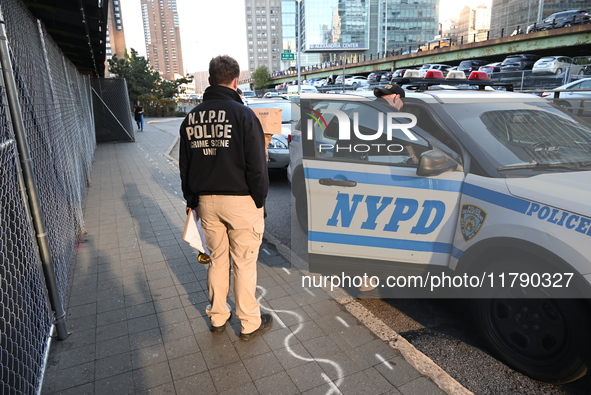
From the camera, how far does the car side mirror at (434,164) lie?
3098mm

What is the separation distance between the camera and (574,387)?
2.70 m

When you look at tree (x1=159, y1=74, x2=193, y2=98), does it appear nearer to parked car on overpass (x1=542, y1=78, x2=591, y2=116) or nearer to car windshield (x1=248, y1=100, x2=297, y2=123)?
car windshield (x1=248, y1=100, x2=297, y2=123)

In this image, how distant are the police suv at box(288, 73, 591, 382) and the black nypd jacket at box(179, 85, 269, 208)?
3.26 ft

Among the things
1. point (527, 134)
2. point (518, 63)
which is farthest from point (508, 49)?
point (527, 134)

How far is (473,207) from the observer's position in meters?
3.01

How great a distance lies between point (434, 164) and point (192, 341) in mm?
2274

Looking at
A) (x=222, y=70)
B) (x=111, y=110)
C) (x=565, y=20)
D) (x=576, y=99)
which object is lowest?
(x=111, y=110)

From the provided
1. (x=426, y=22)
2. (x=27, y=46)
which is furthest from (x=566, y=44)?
(x=426, y=22)

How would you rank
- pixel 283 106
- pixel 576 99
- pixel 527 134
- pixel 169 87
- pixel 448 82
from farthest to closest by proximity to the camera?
1. pixel 169 87
2. pixel 283 106
3. pixel 576 99
4. pixel 448 82
5. pixel 527 134

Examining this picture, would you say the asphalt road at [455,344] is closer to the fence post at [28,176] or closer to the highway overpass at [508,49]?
the fence post at [28,176]

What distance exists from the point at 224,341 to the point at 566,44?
3722cm

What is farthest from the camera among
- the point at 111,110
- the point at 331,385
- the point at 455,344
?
the point at 111,110

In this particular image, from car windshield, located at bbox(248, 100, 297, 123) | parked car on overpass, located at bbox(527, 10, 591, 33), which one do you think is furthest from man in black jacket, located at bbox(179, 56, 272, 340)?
parked car on overpass, located at bbox(527, 10, 591, 33)

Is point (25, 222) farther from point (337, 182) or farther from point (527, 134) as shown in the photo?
point (527, 134)
